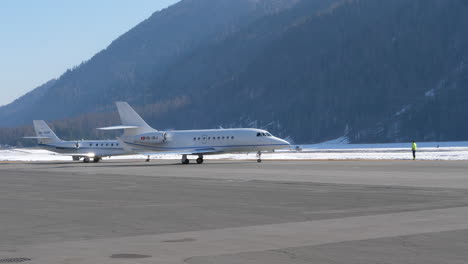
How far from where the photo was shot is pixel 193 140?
78.5 m

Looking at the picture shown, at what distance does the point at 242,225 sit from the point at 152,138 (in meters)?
62.6

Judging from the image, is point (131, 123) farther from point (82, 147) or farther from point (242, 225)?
point (242, 225)

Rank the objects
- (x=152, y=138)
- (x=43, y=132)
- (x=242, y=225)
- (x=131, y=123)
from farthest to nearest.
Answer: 1. (x=43, y=132)
2. (x=131, y=123)
3. (x=152, y=138)
4. (x=242, y=225)

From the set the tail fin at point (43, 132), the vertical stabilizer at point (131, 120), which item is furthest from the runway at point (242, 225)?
the tail fin at point (43, 132)

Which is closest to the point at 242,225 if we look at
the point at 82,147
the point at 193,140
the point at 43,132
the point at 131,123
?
the point at 193,140

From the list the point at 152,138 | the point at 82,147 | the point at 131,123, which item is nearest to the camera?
the point at 152,138

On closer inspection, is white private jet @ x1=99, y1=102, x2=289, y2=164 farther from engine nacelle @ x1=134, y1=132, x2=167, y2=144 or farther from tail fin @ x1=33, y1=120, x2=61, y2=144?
tail fin @ x1=33, y1=120, x2=61, y2=144

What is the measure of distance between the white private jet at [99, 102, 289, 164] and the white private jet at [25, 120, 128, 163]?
25.5ft

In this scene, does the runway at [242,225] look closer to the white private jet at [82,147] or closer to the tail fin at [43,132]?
the white private jet at [82,147]

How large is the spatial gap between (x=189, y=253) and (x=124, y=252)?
4.33ft

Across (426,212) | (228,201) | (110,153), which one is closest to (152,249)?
(426,212)

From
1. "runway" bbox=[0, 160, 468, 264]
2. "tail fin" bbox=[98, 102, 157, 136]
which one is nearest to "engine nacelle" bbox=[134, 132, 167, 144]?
"tail fin" bbox=[98, 102, 157, 136]

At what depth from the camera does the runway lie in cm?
1440

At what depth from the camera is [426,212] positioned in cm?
2170
